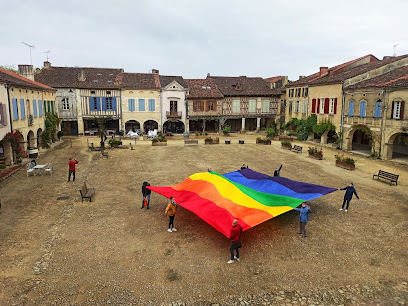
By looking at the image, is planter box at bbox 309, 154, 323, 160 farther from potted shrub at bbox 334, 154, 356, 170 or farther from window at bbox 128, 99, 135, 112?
window at bbox 128, 99, 135, 112

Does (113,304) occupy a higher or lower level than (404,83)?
lower

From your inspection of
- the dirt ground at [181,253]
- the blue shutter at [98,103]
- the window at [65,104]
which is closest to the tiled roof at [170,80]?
the blue shutter at [98,103]

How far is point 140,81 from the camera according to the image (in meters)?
43.1

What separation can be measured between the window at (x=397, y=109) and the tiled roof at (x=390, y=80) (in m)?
1.46

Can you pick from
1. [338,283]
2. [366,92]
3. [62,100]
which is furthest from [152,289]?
[62,100]

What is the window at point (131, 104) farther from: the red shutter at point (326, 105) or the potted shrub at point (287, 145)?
the red shutter at point (326, 105)

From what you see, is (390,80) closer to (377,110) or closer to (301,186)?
(377,110)

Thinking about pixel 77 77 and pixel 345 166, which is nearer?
pixel 345 166

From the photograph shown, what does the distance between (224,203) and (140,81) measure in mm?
35317

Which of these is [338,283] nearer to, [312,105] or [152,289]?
[152,289]

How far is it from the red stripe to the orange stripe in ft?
0.63

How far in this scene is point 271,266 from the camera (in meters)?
9.34

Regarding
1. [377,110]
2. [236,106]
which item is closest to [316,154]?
[377,110]

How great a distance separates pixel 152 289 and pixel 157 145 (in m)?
26.1
